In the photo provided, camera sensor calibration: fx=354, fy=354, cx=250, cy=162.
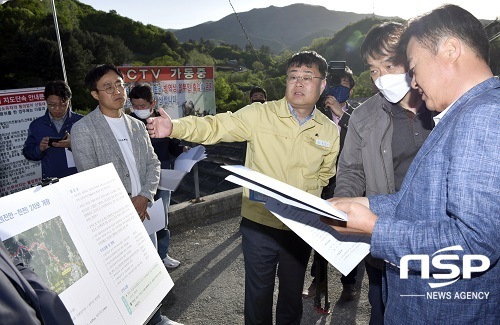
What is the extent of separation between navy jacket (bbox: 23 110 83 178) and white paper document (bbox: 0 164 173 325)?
2195mm

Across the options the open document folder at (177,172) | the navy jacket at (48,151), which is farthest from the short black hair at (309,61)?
the navy jacket at (48,151)

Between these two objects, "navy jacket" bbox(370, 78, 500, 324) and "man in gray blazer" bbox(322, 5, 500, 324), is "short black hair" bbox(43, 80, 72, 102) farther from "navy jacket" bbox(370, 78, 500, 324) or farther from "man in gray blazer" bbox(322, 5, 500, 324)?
"navy jacket" bbox(370, 78, 500, 324)

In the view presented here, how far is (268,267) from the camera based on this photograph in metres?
2.41

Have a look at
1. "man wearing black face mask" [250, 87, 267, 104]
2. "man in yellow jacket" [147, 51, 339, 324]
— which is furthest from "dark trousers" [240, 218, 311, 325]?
"man wearing black face mask" [250, 87, 267, 104]

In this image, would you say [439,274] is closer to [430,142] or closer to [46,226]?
[430,142]

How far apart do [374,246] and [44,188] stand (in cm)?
111

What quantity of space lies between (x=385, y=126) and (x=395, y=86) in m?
0.24

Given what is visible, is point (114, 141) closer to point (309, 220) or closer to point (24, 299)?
point (309, 220)

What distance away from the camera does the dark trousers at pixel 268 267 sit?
240 cm

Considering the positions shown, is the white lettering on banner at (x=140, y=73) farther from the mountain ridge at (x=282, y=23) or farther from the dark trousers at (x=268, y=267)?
the mountain ridge at (x=282, y=23)

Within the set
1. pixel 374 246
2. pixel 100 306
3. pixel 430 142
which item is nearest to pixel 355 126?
pixel 430 142

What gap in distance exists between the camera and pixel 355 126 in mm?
2258

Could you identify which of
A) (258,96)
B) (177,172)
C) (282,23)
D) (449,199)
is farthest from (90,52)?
(282,23)

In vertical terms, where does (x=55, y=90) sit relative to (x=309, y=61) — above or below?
below
